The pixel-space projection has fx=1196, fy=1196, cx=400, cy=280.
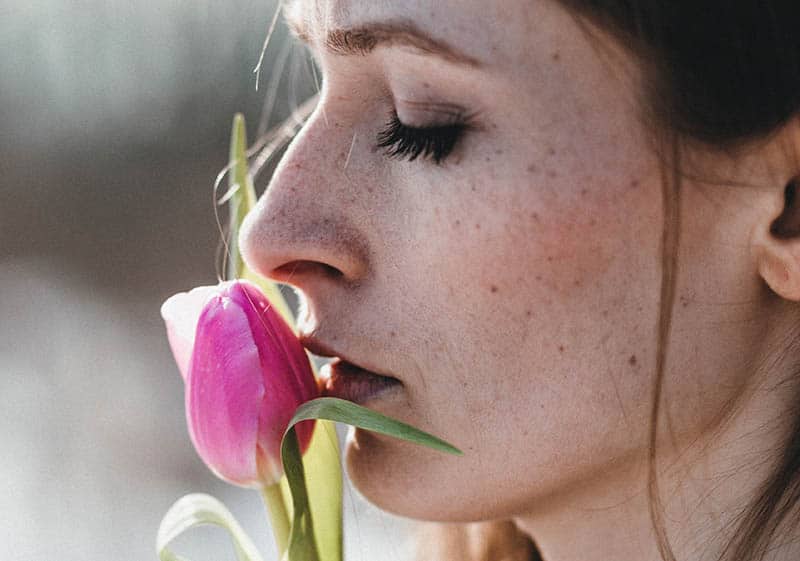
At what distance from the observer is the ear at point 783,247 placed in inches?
36.2

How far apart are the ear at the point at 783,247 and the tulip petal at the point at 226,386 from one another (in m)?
0.40

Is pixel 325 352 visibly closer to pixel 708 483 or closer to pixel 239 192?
pixel 239 192

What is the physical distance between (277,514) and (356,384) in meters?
0.12

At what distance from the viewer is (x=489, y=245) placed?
3.03ft

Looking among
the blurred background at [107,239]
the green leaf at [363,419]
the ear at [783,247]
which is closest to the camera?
the green leaf at [363,419]

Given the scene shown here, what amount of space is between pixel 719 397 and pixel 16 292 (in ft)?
10.2

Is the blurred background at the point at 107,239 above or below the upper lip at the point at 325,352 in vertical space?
below

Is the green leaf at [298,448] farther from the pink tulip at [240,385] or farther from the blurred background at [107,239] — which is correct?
the blurred background at [107,239]

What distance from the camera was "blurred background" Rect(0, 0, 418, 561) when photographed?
3127 millimetres

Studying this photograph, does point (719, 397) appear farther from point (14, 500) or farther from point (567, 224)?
point (14, 500)

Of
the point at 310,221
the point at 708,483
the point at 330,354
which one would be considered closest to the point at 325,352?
the point at 330,354

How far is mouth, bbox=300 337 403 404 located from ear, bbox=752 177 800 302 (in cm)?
30

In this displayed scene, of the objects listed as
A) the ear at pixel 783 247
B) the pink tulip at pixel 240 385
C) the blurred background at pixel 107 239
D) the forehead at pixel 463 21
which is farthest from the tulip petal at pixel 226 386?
the blurred background at pixel 107 239

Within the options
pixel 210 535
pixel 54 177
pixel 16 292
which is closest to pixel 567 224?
pixel 210 535
